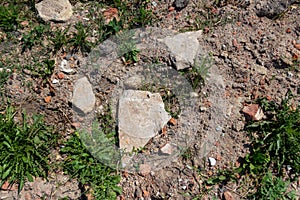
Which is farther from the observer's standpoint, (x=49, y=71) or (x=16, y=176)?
(x=49, y=71)

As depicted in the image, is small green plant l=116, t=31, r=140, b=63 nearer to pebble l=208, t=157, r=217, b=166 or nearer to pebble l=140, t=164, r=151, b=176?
pebble l=140, t=164, r=151, b=176

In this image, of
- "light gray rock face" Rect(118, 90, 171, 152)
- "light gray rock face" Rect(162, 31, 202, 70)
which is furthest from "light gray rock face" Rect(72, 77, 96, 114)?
"light gray rock face" Rect(162, 31, 202, 70)

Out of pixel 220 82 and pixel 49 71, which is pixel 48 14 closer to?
pixel 49 71

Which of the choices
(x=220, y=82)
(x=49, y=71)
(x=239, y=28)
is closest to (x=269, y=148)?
(x=220, y=82)

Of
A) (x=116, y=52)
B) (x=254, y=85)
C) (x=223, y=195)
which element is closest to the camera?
(x=223, y=195)

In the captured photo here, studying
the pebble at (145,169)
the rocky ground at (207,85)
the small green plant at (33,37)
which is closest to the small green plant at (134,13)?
the rocky ground at (207,85)

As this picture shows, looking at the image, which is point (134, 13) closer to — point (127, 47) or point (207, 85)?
point (127, 47)
